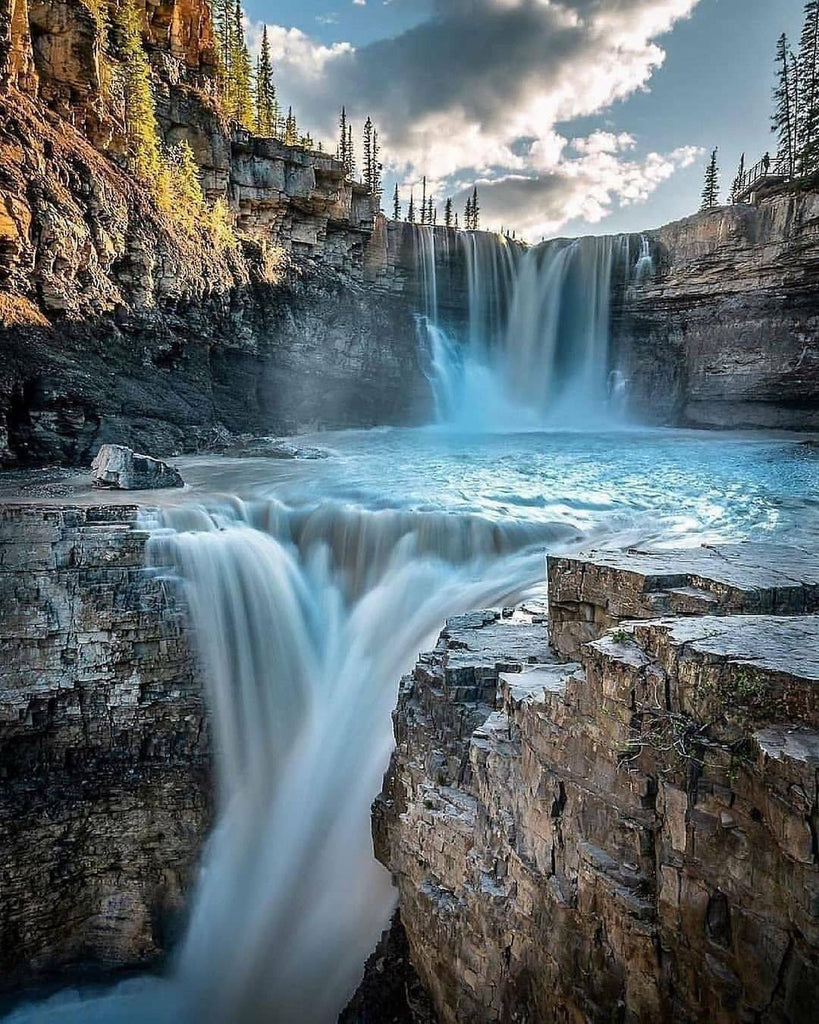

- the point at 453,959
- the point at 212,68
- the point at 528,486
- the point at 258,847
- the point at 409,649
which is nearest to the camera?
the point at 453,959

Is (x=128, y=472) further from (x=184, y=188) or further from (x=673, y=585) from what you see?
(x=184, y=188)

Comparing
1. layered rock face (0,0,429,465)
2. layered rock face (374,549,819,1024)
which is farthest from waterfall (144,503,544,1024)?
layered rock face (0,0,429,465)

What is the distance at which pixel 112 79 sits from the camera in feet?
56.3

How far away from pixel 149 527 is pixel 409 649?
4327 mm

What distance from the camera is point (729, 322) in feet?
83.4

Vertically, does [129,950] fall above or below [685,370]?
below

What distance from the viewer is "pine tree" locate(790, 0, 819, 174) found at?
25562 mm

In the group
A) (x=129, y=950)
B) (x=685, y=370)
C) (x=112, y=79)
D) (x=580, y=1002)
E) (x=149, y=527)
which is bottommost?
(x=129, y=950)

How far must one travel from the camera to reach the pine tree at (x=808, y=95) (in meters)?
25.6

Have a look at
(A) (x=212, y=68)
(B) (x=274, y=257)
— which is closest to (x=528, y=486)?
(B) (x=274, y=257)

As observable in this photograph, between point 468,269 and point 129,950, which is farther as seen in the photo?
point 468,269

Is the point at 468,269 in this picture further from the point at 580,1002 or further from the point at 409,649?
the point at 580,1002

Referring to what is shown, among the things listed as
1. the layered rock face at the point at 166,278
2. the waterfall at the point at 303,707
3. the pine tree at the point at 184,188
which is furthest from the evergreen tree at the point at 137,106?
the waterfall at the point at 303,707

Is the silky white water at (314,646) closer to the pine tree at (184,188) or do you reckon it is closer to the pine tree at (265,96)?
the pine tree at (184,188)
